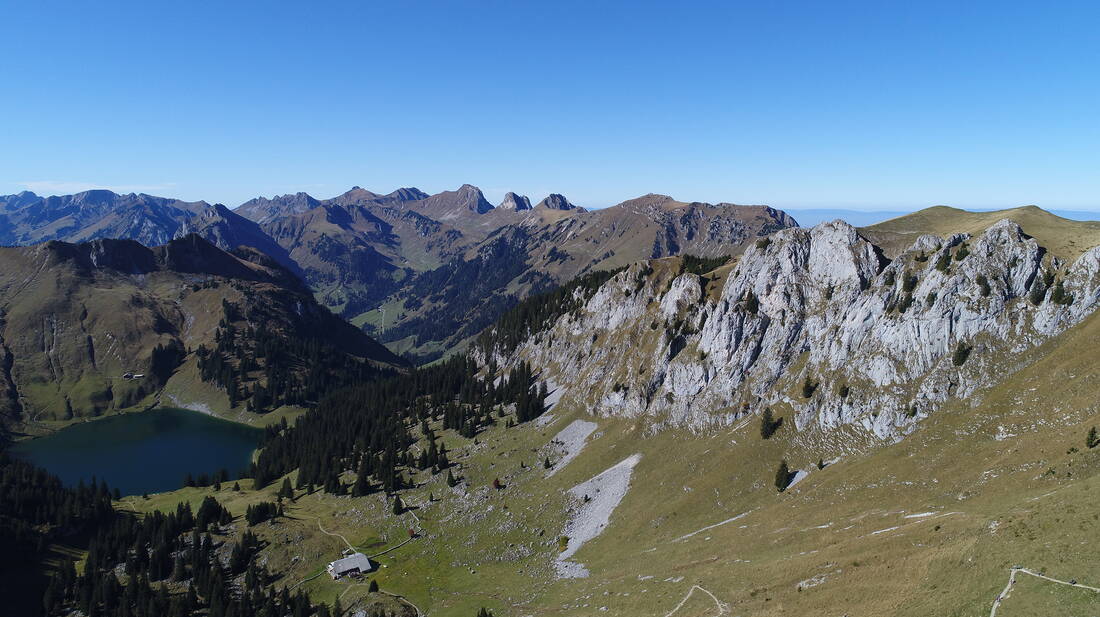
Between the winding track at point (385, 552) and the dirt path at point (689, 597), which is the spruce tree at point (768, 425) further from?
the winding track at point (385, 552)

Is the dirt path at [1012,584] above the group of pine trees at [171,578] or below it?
above

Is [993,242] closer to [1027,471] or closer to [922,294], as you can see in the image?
[922,294]

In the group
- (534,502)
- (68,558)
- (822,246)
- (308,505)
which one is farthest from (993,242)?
(68,558)

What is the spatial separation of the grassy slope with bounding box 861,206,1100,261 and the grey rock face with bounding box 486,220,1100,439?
24.6ft

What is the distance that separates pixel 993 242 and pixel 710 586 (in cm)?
7851

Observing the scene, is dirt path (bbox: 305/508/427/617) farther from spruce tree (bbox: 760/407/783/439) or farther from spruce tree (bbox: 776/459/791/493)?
spruce tree (bbox: 760/407/783/439)

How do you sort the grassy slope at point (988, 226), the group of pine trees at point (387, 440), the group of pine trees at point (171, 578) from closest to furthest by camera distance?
the grassy slope at point (988, 226) < the group of pine trees at point (171, 578) < the group of pine trees at point (387, 440)

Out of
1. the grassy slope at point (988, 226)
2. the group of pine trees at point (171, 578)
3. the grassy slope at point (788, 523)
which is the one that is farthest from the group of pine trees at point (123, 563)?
the grassy slope at point (988, 226)

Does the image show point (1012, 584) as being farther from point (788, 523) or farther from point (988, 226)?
point (988, 226)

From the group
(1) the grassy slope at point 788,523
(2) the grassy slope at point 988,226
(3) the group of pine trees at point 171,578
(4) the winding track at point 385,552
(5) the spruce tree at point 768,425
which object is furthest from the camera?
(5) the spruce tree at point 768,425

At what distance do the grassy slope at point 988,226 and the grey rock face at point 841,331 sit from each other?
751 cm

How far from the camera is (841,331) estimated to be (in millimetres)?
105062

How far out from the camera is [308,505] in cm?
13900

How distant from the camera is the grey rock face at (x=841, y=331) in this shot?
86625 mm
